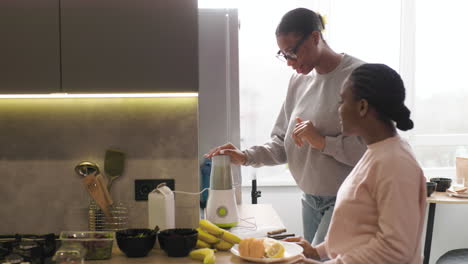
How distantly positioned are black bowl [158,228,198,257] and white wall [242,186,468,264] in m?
2.75

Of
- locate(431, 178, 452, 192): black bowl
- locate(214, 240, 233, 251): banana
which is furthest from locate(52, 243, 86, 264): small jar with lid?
locate(431, 178, 452, 192): black bowl

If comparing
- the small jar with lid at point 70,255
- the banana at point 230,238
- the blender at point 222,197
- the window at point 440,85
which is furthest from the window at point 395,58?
the small jar with lid at point 70,255

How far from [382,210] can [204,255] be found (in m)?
0.65

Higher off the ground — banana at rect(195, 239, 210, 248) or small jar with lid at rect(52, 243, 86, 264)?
small jar with lid at rect(52, 243, 86, 264)

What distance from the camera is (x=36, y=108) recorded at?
2023 mm

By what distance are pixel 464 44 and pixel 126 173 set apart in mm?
3783

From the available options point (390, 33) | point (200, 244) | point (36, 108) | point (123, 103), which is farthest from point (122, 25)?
point (390, 33)

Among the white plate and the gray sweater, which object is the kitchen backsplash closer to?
the white plate

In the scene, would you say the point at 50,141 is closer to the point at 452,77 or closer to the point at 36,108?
the point at 36,108

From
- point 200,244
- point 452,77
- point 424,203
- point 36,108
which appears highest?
point 452,77

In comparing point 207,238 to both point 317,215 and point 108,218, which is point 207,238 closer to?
point 108,218

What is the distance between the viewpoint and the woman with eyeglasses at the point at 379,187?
1.40 metres

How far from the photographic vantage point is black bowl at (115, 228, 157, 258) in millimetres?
1791

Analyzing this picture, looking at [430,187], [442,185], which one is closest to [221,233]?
[430,187]
